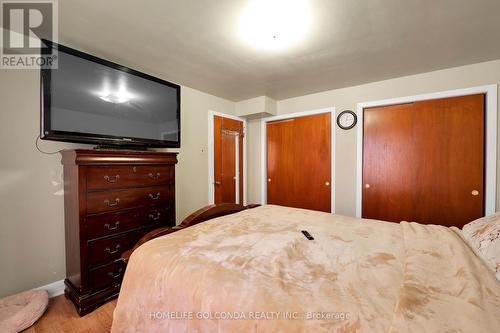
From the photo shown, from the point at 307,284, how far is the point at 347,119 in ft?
8.71

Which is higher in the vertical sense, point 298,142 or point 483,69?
point 483,69

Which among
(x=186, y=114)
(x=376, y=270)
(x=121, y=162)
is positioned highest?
(x=186, y=114)

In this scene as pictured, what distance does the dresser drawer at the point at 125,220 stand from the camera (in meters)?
1.66

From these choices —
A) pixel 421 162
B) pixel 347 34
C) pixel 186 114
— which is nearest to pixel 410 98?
pixel 421 162

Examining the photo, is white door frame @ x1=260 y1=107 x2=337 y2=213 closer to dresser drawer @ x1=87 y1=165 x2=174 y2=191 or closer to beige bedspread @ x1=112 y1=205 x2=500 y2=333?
beige bedspread @ x1=112 y1=205 x2=500 y2=333

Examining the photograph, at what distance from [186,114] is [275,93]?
1368 millimetres

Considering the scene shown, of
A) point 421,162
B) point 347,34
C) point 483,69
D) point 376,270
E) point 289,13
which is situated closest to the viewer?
point 376,270

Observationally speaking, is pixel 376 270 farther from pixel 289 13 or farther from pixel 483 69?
pixel 483 69

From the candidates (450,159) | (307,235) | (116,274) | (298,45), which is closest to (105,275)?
(116,274)

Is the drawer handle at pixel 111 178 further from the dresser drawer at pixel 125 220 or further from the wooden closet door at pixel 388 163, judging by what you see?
the wooden closet door at pixel 388 163

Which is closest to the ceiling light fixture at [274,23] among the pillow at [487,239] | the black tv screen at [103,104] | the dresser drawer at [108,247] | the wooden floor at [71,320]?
the black tv screen at [103,104]

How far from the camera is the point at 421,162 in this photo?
2518 mm

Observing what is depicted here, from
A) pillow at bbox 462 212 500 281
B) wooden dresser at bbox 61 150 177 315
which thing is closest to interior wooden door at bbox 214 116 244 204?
wooden dresser at bbox 61 150 177 315

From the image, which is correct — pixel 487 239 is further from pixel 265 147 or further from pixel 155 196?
pixel 265 147
